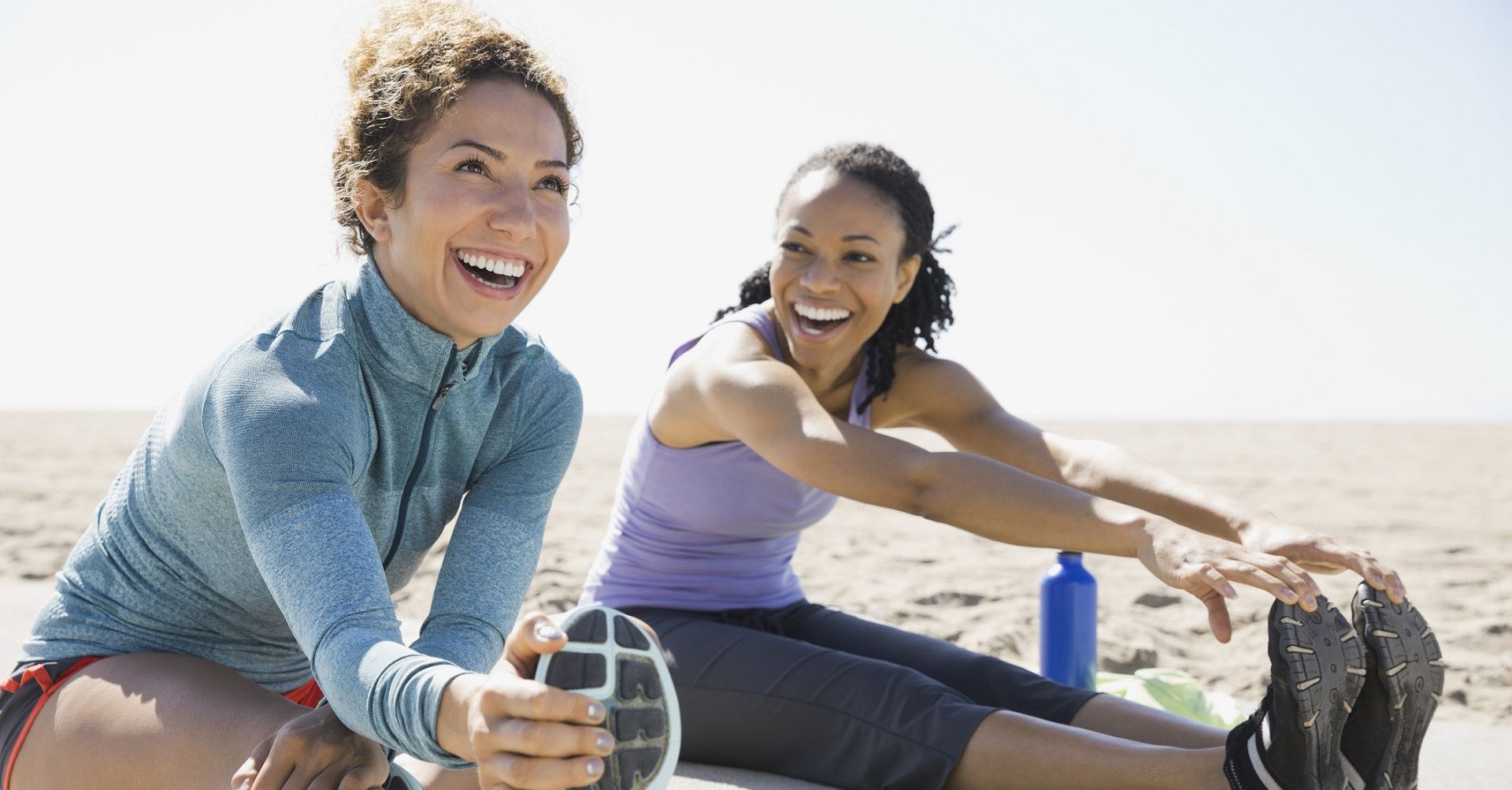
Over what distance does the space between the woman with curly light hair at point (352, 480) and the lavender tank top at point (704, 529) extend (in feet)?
2.86

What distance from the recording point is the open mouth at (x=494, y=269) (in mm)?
1865

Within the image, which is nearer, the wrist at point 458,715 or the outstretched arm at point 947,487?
the wrist at point 458,715

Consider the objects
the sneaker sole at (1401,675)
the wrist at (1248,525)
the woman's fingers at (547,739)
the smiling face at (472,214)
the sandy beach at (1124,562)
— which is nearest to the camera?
the woman's fingers at (547,739)

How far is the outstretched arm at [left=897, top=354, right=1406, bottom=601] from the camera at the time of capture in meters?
2.17

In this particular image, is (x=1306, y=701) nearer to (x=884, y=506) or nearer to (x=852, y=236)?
(x=884, y=506)

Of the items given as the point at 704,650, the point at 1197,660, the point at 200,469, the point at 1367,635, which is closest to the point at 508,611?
the point at 200,469

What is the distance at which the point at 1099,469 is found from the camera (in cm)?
281

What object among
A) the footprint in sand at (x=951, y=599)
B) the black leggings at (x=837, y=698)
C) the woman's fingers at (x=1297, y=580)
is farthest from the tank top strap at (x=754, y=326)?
Result: the footprint in sand at (x=951, y=599)

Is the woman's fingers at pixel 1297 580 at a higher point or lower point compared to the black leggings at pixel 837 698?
higher

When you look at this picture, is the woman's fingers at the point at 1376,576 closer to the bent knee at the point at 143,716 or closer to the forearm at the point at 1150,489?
the forearm at the point at 1150,489

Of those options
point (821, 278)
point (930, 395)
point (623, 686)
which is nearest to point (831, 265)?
point (821, 278)

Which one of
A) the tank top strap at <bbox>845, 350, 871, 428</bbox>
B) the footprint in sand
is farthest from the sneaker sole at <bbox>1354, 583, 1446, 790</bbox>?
the footprint in sand

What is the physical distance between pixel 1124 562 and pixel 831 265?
147 inches

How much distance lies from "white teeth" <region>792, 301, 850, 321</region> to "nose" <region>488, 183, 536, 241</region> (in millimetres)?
1315
